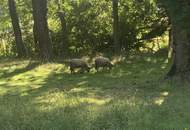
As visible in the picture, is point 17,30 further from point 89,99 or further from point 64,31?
point 89,99

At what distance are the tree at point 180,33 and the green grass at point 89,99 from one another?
0.77 metres

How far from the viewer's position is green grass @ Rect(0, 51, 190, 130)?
1166cm

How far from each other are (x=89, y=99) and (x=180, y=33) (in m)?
5.54

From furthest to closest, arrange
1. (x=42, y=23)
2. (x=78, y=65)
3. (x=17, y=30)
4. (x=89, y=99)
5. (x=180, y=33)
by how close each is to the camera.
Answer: (x=17, y=30), (x=42, y=23), (x=78, y=65), (x=180, y=33), (x=89, y=99)

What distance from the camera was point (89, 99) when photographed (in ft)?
50.8

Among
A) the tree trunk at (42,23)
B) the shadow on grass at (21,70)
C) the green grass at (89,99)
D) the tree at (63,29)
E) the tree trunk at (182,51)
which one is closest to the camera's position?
the green grass at (89,99)

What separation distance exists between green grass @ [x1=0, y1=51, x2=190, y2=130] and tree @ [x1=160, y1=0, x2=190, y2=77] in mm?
773

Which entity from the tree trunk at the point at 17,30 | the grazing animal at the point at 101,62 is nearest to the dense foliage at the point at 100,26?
the tree trunk at the point at 17,30

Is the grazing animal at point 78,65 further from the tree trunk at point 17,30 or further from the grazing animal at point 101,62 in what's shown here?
the tree trunk at point 17,30

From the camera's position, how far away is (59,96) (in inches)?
626

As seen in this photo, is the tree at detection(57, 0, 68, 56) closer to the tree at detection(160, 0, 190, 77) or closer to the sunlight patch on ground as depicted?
the tree at detection(160, 0, 190, 77)

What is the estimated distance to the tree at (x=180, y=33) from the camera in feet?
59.9

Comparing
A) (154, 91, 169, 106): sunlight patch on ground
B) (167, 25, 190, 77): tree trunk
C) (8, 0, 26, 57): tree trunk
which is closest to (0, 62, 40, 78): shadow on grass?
(8, 0, 26, 57): tree trunk

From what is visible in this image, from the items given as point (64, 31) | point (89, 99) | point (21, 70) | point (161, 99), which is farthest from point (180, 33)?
point (64, 31)
